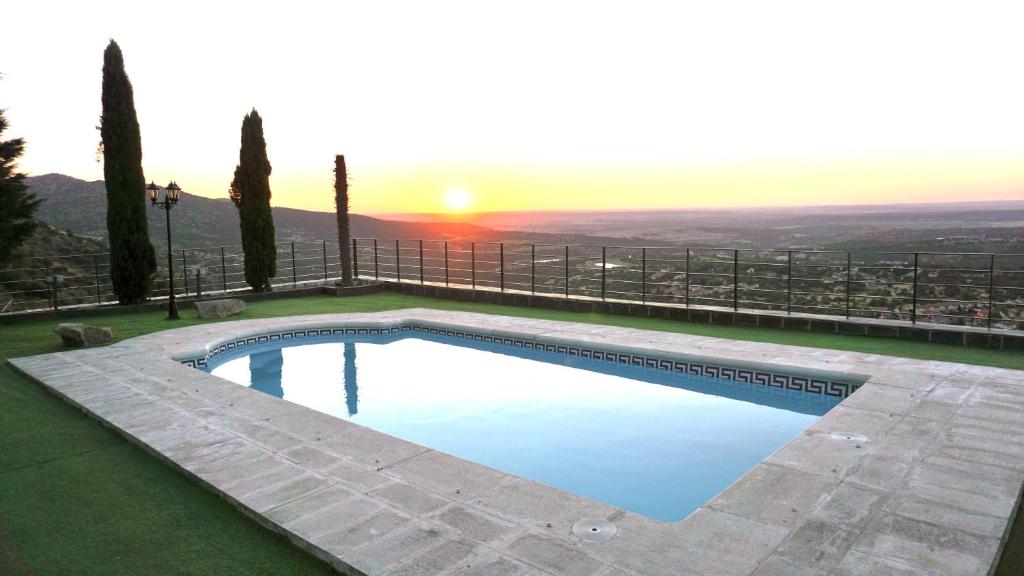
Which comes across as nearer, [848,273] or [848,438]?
[848,438]

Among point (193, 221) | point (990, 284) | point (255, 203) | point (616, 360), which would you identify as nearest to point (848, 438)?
point (616, 360)

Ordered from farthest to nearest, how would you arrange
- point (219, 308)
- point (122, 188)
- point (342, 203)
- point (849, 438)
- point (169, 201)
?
point (342, 203) → point (122, 188) → point (219, 308) → point (169, 201) → point (849, 438)

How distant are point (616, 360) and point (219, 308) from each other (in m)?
6.35

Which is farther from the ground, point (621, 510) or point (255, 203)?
point (255, 203)

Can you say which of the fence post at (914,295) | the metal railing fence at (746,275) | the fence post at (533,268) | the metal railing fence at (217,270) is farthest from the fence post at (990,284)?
the metal railing fence at (217,270)

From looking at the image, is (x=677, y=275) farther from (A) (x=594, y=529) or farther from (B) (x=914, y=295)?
(A) (x=594, y=529)

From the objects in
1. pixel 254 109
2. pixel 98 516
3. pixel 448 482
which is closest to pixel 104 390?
pixel 98 516

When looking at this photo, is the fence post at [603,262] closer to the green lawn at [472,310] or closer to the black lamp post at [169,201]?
the green lawn at [472,310]

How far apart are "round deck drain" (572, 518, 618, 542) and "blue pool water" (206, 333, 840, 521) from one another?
2.83 feet

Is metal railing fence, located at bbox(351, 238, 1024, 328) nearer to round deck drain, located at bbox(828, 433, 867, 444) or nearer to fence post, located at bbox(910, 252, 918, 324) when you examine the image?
fence post, located at bbox(910, 252, 918, 324)

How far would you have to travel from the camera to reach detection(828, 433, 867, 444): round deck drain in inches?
157

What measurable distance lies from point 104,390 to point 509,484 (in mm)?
4044

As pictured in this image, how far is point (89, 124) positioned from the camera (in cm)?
1091

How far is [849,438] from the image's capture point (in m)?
4.04
